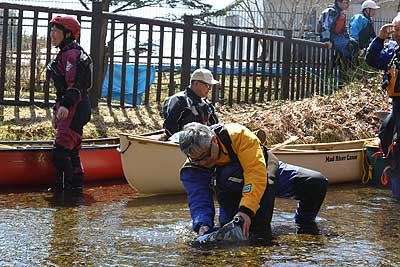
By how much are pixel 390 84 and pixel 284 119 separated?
3.77m

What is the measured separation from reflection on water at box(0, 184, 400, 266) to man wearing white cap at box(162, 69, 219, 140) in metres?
0.82

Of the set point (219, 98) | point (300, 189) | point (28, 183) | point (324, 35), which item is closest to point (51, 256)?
point (300, 189)

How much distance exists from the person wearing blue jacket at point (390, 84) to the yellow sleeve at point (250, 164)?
7.53 feet

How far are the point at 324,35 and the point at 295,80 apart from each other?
3.56 feet

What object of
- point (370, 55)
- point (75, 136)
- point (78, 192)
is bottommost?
point (78, 192)

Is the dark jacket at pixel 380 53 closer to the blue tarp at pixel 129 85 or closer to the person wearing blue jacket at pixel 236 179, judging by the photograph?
the person wearing blue jacket at pixel 236 179

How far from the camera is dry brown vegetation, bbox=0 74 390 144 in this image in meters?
11.7

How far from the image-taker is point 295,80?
17.2 m

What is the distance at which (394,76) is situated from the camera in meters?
8.24

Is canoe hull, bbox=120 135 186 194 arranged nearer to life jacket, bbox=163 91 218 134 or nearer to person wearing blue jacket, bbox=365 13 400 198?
life jacket, bbox=163 91 218 134

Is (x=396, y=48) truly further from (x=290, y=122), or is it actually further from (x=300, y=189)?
(x=290, y=122)

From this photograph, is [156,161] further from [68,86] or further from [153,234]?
[153,234]

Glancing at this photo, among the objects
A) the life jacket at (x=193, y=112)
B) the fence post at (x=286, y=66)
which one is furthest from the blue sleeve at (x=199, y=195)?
the fence post at (x=286, y=66)

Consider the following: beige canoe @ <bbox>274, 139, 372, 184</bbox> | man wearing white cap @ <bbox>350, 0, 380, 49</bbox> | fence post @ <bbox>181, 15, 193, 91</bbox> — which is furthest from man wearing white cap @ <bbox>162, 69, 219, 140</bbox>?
man wearing white cap @ <bbox>350, 0, 380, 49</bbox>
